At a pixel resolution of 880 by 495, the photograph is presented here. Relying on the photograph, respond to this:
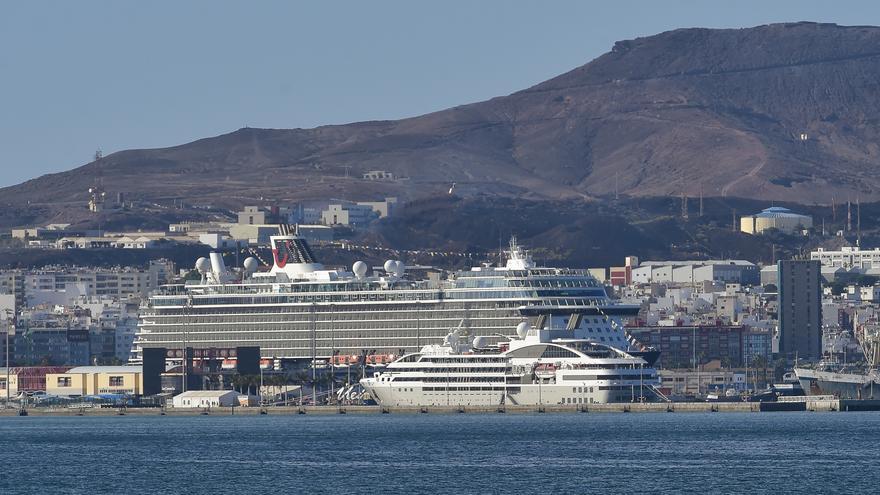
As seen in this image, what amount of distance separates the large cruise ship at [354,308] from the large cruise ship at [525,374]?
3706 millimetres

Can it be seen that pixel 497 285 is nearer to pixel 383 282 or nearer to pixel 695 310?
pixel 383 282

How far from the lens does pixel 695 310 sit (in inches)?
7013

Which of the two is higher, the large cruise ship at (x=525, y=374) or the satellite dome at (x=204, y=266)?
the satellite dome at (x=204, y=266)

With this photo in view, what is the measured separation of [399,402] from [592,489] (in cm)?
4051

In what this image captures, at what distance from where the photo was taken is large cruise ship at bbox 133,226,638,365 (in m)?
108

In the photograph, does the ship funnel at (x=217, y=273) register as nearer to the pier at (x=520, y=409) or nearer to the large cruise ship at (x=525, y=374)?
the pier at (x=520, y=409)

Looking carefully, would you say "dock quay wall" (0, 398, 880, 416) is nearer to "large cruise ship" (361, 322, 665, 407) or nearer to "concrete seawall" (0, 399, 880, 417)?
"concrete seawall" (0, 399, 880, 417)

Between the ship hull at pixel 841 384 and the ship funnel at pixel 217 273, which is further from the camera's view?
the ship funnel at pixel 217 273

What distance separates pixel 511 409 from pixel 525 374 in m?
1.62

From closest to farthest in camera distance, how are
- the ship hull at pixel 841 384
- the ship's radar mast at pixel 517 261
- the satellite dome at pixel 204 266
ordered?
1. the ship's radar mast at pixel 517 261
2. the ship hull at pixel 841 384
3. the satellite dome at pixel 204 266

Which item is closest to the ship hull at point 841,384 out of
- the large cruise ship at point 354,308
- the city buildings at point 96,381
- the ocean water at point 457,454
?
the ocean water at point 457,454

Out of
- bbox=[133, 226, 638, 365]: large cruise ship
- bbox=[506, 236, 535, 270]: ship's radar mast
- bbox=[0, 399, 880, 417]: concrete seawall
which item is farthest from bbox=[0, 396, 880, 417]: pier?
bbox=[506, 236, 535, 270]: ship's radar mast

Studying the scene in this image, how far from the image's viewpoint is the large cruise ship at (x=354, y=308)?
10750cm

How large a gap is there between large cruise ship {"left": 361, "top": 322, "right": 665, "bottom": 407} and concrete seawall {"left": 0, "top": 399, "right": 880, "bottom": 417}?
19.2 inches
